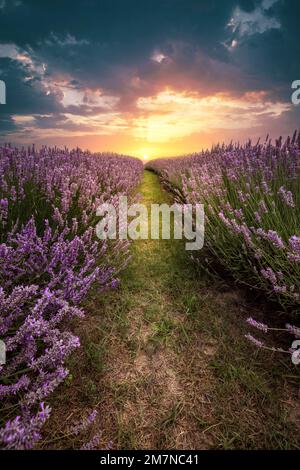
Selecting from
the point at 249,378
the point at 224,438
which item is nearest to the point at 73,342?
the point at 224,438

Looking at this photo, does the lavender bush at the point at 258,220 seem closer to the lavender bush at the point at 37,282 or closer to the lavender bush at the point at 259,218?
the lavender bush at the point at 259,218

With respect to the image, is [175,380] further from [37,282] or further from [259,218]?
[259,218]

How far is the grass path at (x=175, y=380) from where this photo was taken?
1165mm

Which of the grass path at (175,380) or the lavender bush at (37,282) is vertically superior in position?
the lavender bush at (37,282)

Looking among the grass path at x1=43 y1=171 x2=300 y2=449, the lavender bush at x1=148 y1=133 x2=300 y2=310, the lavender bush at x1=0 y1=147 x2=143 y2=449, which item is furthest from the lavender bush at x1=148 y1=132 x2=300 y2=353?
the lavender bush at x1=0 y1=147 x2=143 y2=449

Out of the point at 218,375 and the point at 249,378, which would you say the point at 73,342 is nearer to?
the point at 218,375

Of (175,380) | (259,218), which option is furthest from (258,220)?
(175,380)

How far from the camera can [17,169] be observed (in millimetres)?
2865

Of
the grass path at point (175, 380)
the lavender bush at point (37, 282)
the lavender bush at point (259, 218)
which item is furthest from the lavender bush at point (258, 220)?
the lavender bush at point (37, 282)

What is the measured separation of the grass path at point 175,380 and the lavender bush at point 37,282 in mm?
184

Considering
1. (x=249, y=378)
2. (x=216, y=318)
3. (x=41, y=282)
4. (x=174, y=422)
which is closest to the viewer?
(x=174, y=422)

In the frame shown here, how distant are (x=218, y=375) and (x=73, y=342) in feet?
2.89

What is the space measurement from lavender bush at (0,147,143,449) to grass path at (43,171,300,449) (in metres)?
0.18
